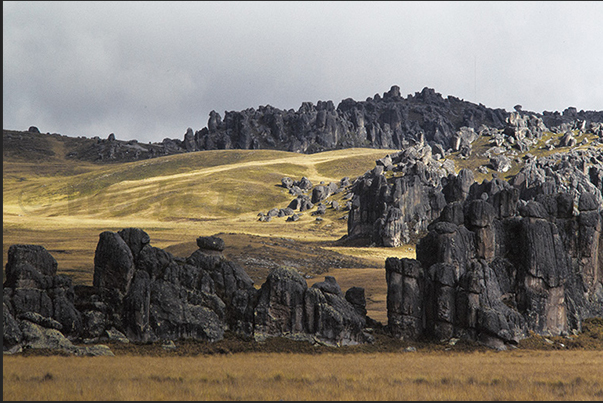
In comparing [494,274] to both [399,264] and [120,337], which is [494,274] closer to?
[399,264]

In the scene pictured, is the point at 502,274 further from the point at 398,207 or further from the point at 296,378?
the point at 398,207

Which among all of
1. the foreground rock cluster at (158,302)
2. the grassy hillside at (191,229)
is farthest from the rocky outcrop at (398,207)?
the foreground rock cluster at (158,302)

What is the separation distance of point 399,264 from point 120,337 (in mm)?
20000

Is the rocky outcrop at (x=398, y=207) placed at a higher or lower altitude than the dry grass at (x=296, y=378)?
higher

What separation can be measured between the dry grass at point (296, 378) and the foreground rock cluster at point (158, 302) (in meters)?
3.50

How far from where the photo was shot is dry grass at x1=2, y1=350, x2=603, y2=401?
19.2 m

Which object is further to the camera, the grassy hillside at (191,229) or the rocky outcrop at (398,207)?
the rocky outcrop at (398,207)

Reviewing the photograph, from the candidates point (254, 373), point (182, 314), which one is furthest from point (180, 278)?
point (254, 373)

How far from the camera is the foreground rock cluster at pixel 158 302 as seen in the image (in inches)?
1216

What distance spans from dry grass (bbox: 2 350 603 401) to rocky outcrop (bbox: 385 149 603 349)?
567 centimetres

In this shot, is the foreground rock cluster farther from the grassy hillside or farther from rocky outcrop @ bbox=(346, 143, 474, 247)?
rocky outcrop @ bbox=(346, 143, 474, 247)

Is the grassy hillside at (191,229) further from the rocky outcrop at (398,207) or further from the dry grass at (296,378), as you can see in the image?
the dry grass at (296,378)

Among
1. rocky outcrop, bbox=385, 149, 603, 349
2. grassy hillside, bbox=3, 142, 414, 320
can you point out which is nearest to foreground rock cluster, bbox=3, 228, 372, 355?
rocky outcrop, bbox=385, 149, 603, 349

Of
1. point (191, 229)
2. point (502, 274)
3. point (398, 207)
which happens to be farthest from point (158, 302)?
point (191, 229)
